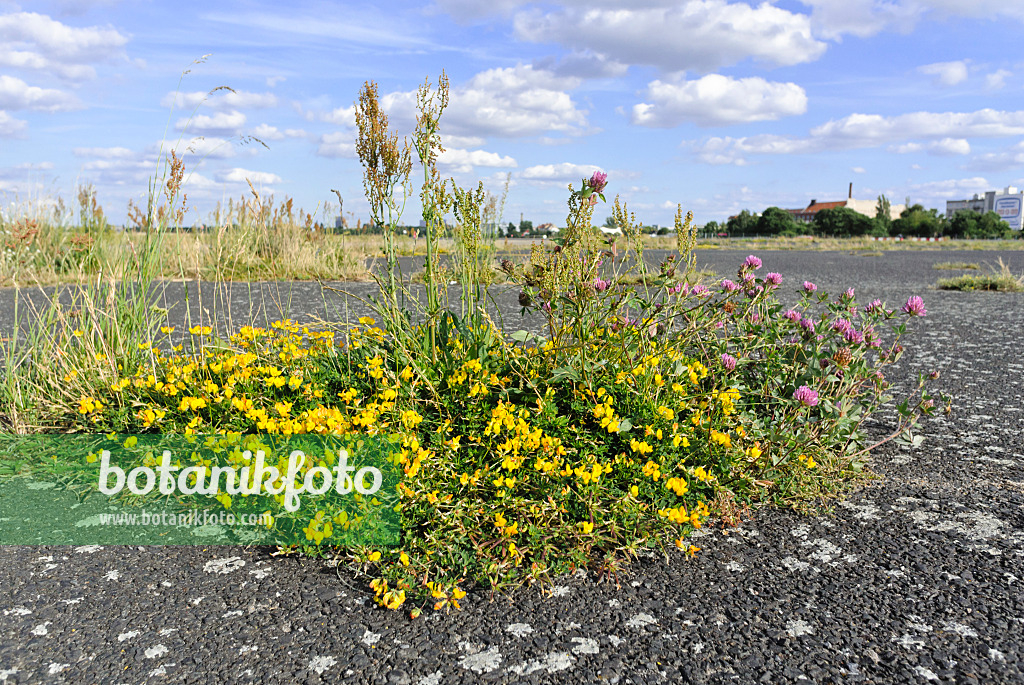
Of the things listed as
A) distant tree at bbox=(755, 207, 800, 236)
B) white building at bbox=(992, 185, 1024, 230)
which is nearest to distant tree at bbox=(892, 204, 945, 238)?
distant tree at bbox=(755, 207, 800, 236)

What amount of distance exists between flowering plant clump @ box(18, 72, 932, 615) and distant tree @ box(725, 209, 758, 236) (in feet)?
239

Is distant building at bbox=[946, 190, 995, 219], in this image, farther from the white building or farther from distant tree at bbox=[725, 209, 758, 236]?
distant tree at bbox=[725, 209, 758, 236]

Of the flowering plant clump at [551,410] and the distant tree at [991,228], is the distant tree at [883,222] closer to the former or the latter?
the distant tree at [991,228]

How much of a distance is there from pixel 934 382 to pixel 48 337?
5.02 metres

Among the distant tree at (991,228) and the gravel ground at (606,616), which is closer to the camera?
the gravel ground at (606,616)

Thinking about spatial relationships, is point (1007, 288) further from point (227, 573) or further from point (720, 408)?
Answer: point (227, 573)

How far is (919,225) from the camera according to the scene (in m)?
64.0

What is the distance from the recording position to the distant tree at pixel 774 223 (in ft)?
221

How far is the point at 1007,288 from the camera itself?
9.58 metres

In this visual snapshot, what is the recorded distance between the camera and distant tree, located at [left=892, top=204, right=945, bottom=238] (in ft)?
208

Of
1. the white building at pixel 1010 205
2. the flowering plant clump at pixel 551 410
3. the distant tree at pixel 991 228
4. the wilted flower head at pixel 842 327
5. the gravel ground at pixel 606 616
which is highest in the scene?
the white building at pixel 1010 205

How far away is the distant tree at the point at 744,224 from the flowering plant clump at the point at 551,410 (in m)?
72.8

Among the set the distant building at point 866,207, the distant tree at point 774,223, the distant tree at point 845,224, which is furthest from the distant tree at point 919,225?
the distant building at point 866,207

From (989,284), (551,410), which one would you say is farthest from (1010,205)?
(551,410)
